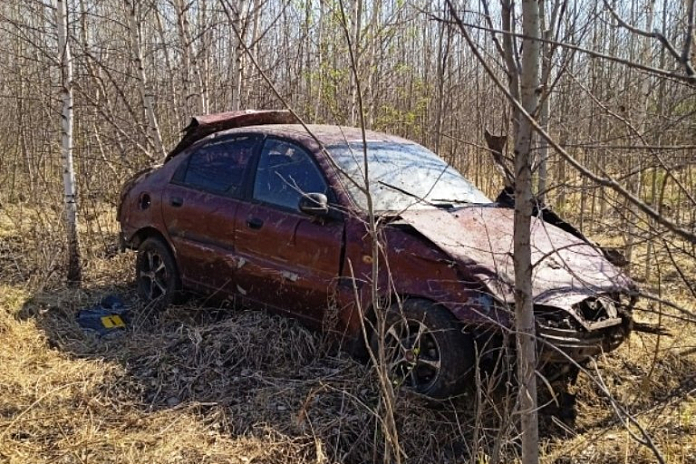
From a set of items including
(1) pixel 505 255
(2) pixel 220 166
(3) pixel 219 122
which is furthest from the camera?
(3) pixel 219 122

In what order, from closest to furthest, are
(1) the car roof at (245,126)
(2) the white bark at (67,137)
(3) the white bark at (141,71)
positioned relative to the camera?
(1) the car roof at (245,126)
(2) the white bark at (67,137)
(3) the white bark at (141,71)

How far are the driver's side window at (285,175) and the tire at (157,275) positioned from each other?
122 centimetres

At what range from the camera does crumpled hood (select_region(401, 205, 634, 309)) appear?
366cm

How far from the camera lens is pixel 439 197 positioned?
186 inches

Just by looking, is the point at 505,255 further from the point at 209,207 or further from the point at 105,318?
the point at 105,318

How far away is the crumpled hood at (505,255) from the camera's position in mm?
3659

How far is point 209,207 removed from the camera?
17.0ft

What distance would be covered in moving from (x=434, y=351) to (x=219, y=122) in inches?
126

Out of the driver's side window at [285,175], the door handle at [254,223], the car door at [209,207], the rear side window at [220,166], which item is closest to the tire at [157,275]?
the car door at [209,207]

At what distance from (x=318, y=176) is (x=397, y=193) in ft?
1.89

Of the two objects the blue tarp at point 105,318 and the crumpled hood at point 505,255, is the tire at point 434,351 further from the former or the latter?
the blue tarp at point 105,318

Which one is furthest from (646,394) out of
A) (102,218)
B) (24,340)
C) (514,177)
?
(102,218)

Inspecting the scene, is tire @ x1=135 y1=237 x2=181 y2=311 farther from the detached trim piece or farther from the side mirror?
A: the side mirror

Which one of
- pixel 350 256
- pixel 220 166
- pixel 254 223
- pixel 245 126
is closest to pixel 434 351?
pixel 350 256
